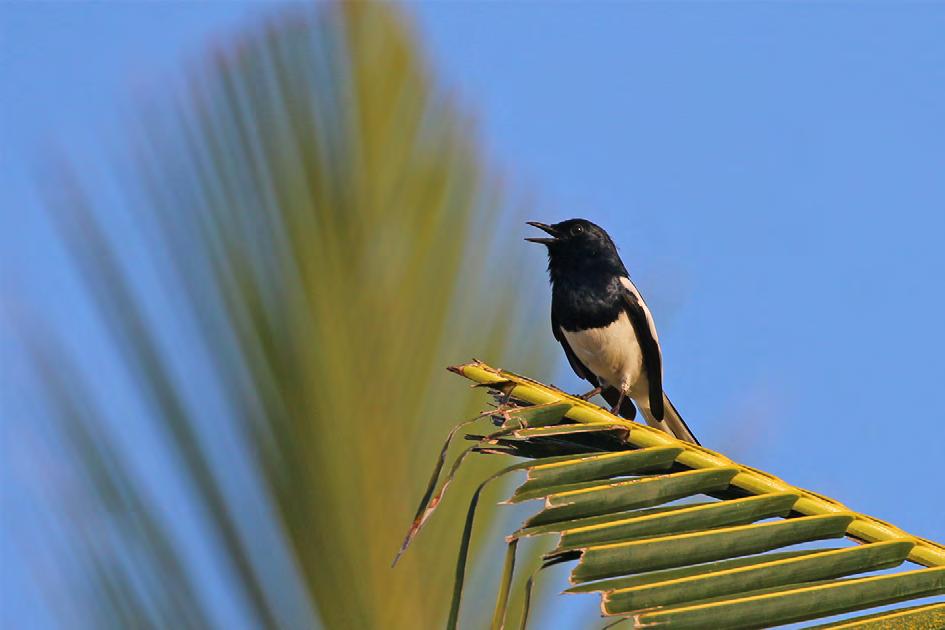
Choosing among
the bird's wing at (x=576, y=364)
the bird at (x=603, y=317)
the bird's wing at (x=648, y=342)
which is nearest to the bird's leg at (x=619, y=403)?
the bird at (x=603, y=317)

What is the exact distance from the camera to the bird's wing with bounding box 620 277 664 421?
5.98 m

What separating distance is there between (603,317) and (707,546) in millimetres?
4065

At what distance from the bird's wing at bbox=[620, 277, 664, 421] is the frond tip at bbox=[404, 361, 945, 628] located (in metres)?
3.81

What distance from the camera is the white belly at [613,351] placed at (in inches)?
232

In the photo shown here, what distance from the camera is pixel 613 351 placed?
19.4 ft

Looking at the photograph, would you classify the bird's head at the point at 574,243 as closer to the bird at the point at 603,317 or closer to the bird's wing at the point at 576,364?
the bird at the point at 603,317

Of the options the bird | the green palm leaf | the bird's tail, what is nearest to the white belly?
the bird

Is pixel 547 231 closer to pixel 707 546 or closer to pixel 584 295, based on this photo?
pixel 584 295

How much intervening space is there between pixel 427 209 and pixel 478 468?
61 centimetres

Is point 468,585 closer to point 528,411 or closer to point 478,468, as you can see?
point 478,468

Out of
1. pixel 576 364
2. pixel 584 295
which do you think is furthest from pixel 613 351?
pixel 576 364

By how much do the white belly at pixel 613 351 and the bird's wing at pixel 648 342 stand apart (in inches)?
1.1

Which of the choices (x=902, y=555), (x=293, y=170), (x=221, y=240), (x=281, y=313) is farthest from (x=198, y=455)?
(x=902, y=555)

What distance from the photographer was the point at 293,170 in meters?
2.70
